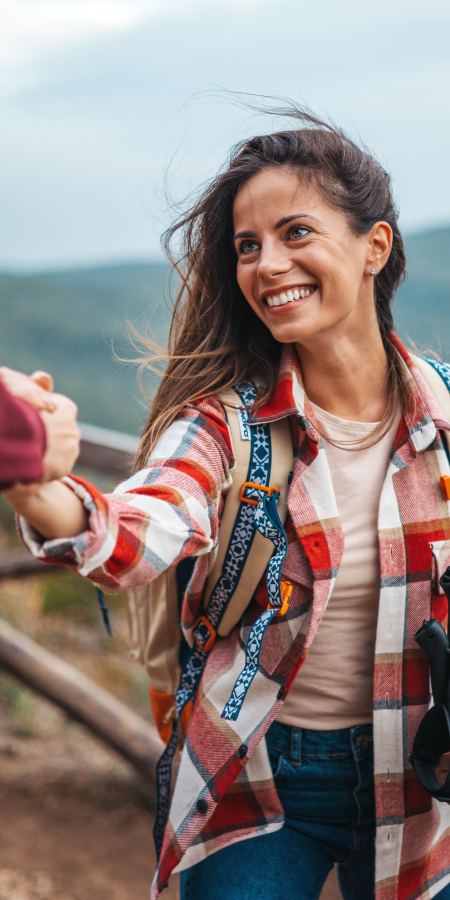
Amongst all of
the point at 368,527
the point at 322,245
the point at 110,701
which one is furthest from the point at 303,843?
the point at 110,701

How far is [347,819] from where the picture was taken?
1269 millimetres

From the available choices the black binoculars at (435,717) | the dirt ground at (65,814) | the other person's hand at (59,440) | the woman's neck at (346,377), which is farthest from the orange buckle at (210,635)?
the dirt ground at (65,814)

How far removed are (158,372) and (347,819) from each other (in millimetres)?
865

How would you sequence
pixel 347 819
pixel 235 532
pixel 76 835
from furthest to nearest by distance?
pixel 76 835
pixel 347 819
pixel 235 532

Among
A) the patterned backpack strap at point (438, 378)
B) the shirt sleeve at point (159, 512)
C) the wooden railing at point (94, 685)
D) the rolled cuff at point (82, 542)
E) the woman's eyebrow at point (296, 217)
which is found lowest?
the wooden railing at point (94, 685)

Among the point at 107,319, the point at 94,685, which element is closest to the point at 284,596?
the point at 94,685

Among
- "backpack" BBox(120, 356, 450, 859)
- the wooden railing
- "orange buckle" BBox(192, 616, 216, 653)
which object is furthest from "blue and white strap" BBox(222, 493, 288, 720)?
the wooden railing

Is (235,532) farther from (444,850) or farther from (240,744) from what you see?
(444,850)

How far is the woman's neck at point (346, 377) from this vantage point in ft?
4.34

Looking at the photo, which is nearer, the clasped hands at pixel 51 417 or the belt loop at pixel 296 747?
the clasped hands at pixel 51 417

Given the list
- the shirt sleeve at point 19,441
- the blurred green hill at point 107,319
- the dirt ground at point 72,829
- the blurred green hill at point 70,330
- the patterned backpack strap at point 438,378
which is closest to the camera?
the shirt sleeve at point 19,441

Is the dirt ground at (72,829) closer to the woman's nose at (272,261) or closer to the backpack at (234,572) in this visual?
the backpack at (234,572)

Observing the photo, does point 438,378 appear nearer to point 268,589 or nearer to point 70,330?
point 268,589

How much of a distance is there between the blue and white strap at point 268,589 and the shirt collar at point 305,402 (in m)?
0.15
